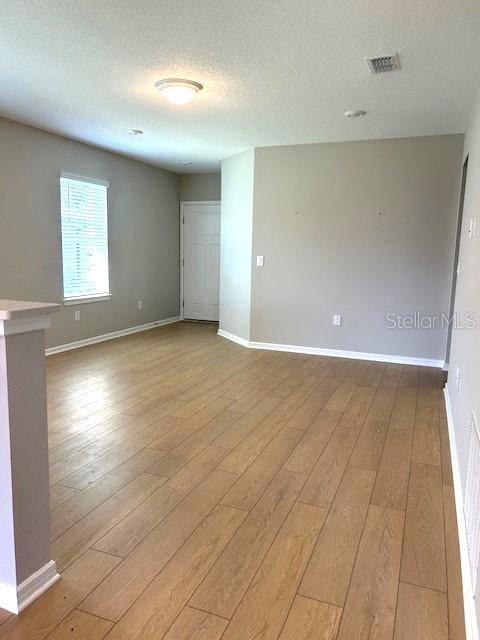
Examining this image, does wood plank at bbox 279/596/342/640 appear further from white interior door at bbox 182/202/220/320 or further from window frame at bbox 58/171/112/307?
white interior door at bbox 182/202/220/320

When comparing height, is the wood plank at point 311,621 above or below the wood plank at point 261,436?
below

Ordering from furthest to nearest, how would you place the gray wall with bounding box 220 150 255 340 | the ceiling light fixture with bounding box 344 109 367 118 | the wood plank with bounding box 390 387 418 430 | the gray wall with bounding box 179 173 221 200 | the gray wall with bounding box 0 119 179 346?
the gray wall with bounding box 179 173 221 200
the gray wall with bounding box 220 150 255 340
the gray wall with bounding box 0 119 179 346
the ceiling light fixture with bounding box 344 109 367 118
the wood plank with bounding box 390 387 418 430

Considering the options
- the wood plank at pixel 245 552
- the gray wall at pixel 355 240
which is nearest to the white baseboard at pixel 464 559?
the wood plank at pixel 245 552

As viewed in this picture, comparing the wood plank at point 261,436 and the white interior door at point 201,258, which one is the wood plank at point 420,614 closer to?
the wood plank at point 261,436

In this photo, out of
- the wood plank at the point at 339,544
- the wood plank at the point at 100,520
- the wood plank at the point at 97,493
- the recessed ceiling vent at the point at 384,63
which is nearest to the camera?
the wood plank at the point at 339,544

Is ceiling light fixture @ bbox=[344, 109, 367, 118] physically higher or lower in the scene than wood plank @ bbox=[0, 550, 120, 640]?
higher

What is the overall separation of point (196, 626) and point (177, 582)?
0.22m

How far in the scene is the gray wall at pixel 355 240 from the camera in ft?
16.0

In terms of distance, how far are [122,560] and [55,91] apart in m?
3.54

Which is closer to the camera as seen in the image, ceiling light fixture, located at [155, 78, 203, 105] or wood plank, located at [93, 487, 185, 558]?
wood plank, located at [93, 487, 185, 558]

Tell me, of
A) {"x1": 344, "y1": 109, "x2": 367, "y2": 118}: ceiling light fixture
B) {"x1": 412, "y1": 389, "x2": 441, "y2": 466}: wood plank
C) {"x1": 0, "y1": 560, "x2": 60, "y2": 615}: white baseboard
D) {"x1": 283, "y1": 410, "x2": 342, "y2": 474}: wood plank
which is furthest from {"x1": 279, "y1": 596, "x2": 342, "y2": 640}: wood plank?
{"x1": 344, "y1": 109, "x2": 367, "y2": 118}: ceiling light fixture

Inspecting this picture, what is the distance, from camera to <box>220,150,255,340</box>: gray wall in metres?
5.75

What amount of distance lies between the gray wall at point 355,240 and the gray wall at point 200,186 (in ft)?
6.89

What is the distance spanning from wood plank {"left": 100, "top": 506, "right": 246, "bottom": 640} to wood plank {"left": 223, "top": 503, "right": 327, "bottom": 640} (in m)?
0.20
